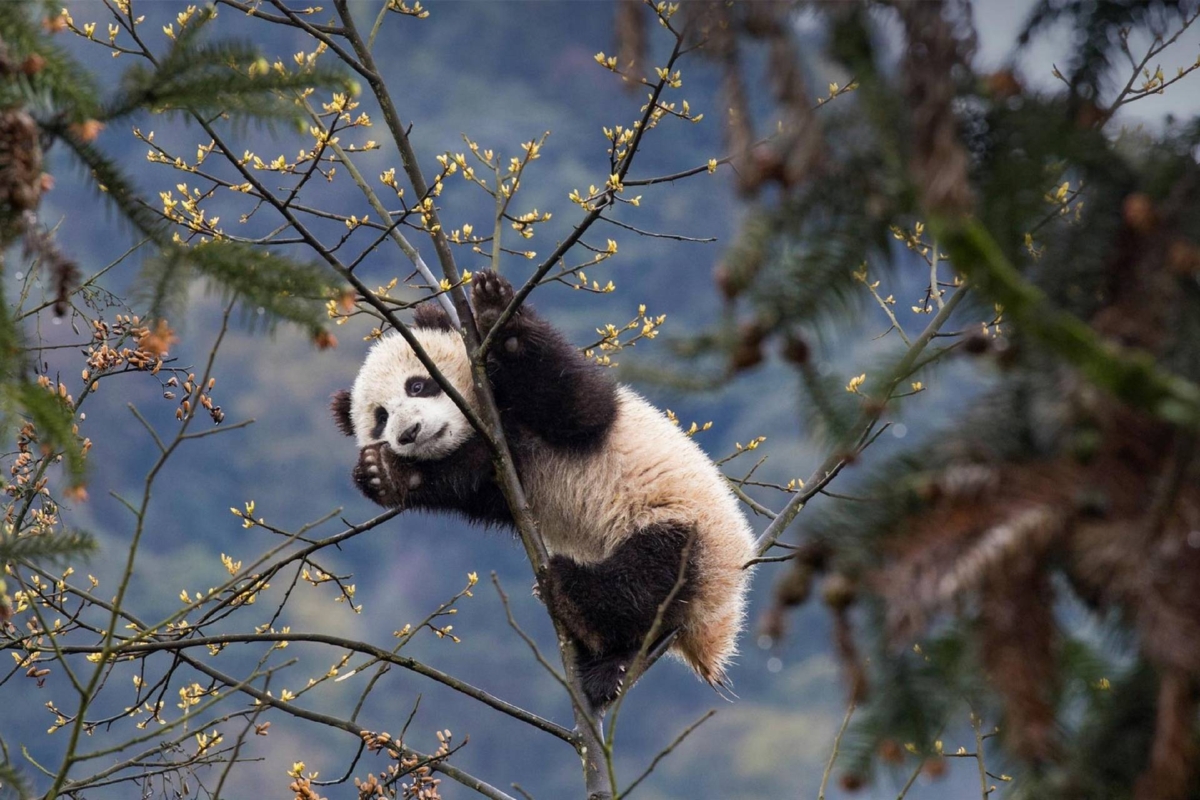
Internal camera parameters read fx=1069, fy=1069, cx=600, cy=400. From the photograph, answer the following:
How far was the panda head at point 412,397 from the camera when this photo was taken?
16.7 ft

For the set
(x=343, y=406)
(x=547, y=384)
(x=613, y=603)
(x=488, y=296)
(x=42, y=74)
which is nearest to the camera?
(x=42, y=74)

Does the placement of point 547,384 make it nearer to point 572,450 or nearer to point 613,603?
point 572,450

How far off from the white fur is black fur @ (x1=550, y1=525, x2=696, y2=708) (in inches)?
7.0

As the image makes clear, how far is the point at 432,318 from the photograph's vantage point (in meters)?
5.60

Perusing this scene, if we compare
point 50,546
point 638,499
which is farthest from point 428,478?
point 50,546

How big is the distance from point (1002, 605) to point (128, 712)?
163 inches

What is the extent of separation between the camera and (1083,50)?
1.68 m

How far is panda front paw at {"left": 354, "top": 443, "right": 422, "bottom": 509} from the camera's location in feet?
16.8

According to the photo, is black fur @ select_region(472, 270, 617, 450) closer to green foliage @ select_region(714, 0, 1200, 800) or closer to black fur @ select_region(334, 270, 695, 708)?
black fur @ select_region(334, 270, 695, 708)

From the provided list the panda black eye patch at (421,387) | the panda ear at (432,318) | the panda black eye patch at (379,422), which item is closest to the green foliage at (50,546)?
the panda black eye patch at (421,387)

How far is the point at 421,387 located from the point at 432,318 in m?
0.44

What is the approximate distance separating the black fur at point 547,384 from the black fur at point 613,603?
633 mm

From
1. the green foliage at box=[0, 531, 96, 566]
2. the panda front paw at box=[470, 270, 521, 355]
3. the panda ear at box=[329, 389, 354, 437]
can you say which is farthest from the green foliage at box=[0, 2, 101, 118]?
the panda ear at box=[329, 389, 354, 437]

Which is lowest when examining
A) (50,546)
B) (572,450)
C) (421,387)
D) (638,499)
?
(50,546)
